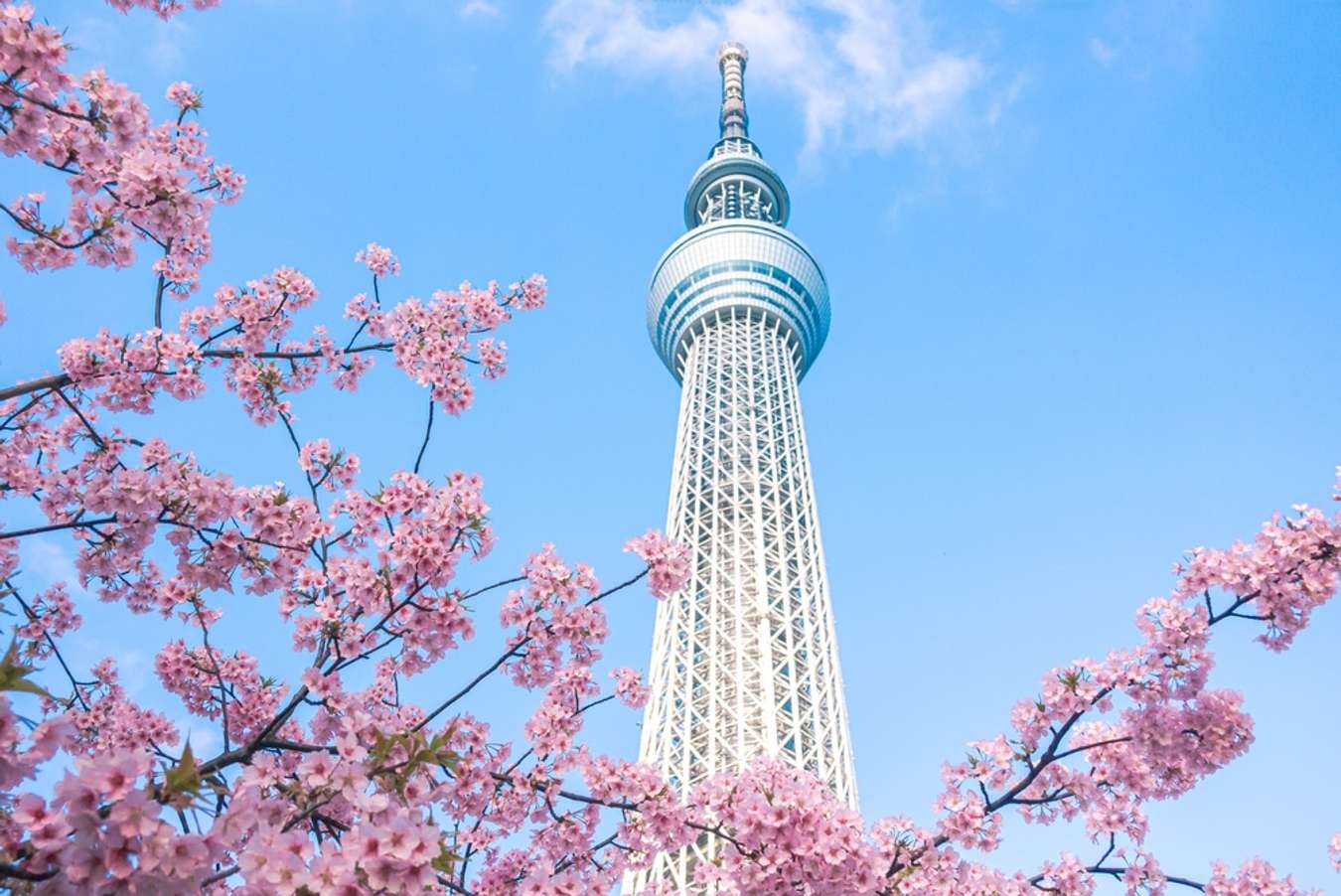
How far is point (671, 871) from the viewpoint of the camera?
3322 cm

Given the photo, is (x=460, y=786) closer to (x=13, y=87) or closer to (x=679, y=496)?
(x=13, y=87)

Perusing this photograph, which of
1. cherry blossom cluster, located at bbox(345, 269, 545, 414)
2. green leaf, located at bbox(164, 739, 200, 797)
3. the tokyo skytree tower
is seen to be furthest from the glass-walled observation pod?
green leaf, located at bbox(164, 739, 200, 797)

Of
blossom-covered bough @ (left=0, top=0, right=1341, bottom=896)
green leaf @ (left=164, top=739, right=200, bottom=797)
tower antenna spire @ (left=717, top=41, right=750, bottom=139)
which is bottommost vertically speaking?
green leaf @ (left=164, top=739, right=200, bottom=797)

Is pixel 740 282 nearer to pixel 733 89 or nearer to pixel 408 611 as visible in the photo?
pixel 733 89

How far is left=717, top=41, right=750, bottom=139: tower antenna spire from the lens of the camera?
6688cm

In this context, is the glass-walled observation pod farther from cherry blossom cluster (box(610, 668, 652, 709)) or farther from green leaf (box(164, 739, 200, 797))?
green leaf (box(164, 739, 200, 797))

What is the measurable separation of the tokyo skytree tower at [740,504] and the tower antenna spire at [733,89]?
0.73ft

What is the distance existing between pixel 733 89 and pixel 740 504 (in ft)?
114

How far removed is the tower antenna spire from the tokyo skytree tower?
0.73 ft

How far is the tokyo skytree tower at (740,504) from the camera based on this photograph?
3994cm

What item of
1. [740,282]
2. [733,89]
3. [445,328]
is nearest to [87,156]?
[445,328]

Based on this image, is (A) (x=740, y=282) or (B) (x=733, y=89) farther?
(B) (x=733, y=89)

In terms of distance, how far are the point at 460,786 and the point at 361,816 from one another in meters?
2.95

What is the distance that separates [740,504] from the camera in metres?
48.9
